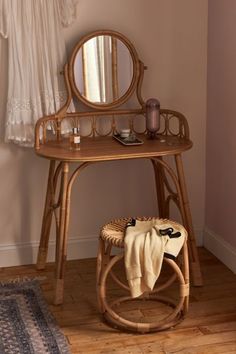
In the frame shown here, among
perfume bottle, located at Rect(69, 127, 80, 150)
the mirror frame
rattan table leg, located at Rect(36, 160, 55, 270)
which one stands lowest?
rattan table leg, located at Rect(36, 160, 55, 270)

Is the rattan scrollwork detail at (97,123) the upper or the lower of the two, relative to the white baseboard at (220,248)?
upper

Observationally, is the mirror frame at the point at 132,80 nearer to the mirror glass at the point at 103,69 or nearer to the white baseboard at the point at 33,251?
the mirror glass at the point at 103,69

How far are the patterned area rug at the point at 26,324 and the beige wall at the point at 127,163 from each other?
1.20 ft

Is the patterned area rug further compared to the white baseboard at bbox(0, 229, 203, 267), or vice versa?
the white baseboard at bbox(0, 229, 203, 267)

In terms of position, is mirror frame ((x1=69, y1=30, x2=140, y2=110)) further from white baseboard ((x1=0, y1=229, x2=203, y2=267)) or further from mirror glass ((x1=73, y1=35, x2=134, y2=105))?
white baseboard ((x1=0, y1=229, x2=203, y2=267))

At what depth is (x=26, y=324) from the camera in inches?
103

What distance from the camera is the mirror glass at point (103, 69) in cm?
307

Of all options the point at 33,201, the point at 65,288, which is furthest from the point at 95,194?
the point at 65,288

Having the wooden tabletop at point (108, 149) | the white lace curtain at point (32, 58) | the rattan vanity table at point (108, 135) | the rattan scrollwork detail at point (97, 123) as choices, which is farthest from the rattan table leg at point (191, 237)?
the white lace curtain at point (32, 58)

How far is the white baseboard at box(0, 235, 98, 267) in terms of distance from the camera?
3242mm

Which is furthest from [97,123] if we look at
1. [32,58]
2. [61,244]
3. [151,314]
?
[151,314]

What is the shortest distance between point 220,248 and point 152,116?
849 mm

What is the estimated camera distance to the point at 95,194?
3322mm

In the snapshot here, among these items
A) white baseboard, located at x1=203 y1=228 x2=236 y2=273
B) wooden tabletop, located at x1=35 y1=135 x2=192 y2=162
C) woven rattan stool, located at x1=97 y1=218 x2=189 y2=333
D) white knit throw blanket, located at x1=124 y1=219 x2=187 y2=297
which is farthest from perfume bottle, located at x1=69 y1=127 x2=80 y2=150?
white baseboard, located at x1=203 y1=228 x2=236 y2=273
